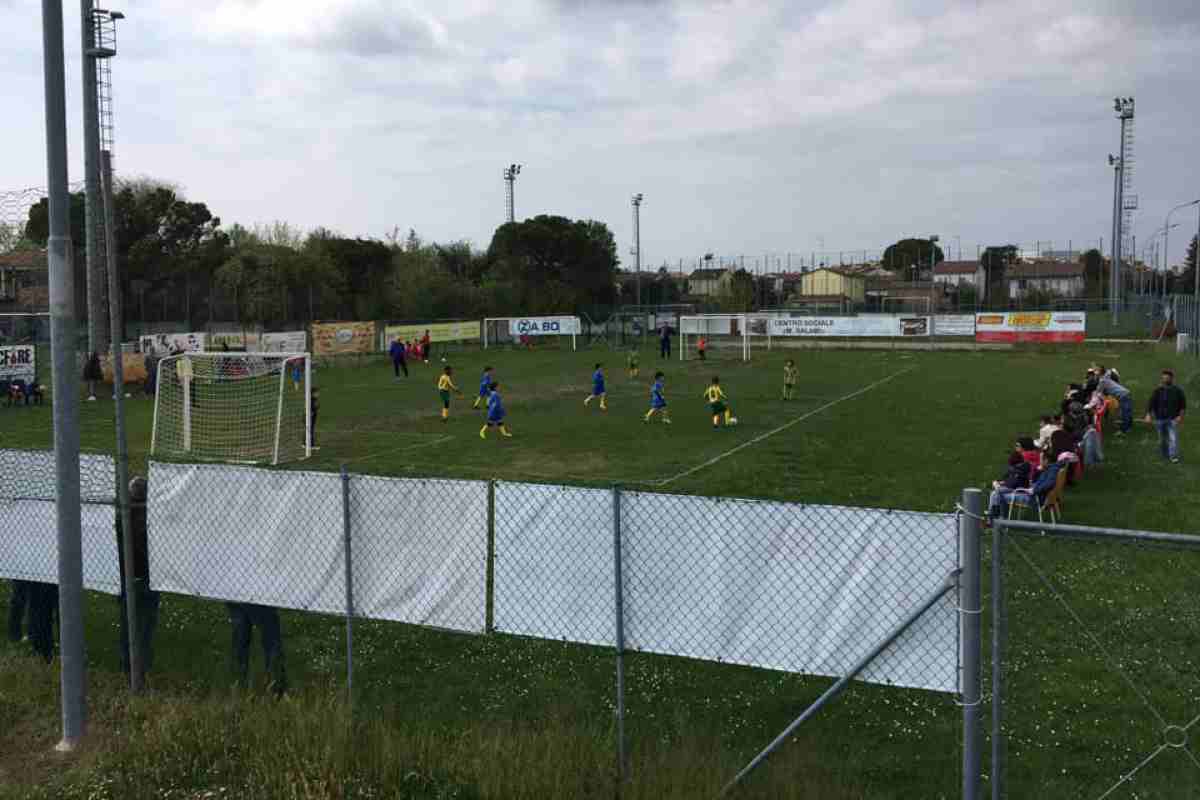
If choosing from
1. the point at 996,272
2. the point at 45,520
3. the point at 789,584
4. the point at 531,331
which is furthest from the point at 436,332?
the point at 996,272

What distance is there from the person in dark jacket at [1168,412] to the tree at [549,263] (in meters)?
55.8

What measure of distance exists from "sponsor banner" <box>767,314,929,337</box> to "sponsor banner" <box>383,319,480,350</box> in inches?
683

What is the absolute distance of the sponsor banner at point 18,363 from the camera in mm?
30578

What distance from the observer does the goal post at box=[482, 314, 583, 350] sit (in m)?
58.3

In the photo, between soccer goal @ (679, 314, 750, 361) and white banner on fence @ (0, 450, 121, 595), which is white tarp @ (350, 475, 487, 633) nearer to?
white banner on fence @ (0, 450, 121, 595)

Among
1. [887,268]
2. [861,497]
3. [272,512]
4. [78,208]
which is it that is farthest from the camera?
[887,268]

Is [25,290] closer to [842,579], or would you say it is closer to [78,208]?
[78,208]

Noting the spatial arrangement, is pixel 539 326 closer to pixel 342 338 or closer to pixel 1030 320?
pixel 342 338

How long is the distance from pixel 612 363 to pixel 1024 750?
39.1m

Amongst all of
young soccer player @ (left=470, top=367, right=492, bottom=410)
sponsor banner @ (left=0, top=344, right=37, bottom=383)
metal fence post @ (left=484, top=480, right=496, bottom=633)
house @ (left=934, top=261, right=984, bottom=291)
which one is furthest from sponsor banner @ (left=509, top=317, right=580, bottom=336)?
house @ (left=934, top=261, right=984, bottom=291)

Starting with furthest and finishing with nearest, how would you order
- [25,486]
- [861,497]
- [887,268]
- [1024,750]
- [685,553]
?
[887,268] → [861,497] → [25,486] → [1024,750] → [685,553]

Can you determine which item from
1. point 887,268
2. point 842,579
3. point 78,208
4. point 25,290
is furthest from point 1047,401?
point 887,268

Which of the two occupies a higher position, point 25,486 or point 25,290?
point 25,290

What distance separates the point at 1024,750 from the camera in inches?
260
